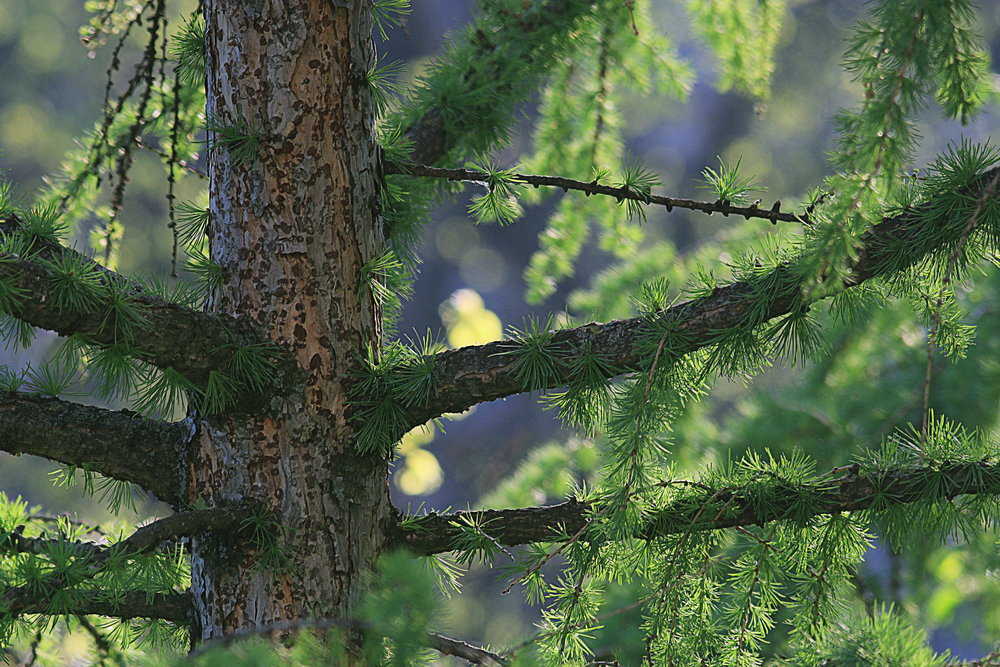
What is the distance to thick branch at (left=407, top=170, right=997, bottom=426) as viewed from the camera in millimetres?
776

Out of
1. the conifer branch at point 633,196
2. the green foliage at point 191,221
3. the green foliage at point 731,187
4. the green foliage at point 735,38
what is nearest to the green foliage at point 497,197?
the conifer branch at point 633,196

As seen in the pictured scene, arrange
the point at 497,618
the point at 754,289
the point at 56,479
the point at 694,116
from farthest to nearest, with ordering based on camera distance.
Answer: the point at 694,116
the point at 497,618
the point at 56,479
the point at 754,289

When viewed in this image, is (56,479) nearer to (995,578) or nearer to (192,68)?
(192,68)

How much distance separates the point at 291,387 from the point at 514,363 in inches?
11.1

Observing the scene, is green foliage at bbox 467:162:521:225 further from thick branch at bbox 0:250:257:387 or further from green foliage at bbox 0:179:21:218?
green foliage at bbox 0:179:21:218

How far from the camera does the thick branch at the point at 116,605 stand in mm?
679

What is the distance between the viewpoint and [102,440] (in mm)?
854

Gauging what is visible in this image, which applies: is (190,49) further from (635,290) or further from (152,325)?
(635,290)

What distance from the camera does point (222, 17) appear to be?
925 mm

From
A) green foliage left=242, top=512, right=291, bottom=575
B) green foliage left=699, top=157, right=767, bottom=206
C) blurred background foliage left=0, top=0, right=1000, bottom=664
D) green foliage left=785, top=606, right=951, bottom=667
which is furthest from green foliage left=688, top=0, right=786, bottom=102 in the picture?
green foliage left=242, top=512, right=291, bottom=575

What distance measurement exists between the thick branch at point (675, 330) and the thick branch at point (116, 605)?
0.37 metres

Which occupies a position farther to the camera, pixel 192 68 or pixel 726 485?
pixel 192 68

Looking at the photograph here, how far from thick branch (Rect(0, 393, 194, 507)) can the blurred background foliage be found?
56 cm

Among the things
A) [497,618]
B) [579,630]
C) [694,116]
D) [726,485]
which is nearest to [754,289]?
[726,485]
